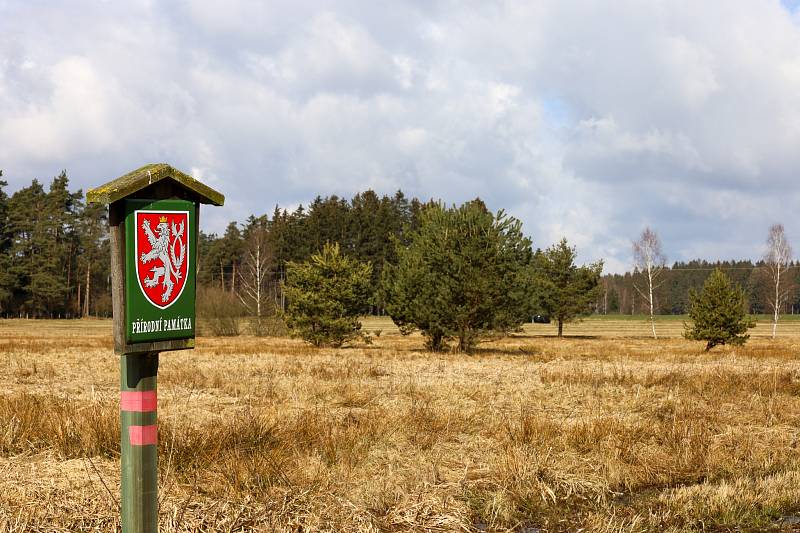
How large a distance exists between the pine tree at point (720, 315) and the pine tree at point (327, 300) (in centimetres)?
1480

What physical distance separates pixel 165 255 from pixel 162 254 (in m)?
0.02

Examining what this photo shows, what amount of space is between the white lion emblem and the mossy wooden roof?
0.65 feet

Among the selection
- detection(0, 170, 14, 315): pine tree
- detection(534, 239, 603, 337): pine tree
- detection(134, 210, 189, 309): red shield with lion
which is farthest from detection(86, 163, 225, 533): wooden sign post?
detection(0, 170, 14, 315): pine tree

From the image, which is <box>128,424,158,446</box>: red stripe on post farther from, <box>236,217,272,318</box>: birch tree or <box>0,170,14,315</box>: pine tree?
<box>0,170,14,315</box>: pine tree

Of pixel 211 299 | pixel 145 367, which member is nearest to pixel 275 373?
pixel 145 367

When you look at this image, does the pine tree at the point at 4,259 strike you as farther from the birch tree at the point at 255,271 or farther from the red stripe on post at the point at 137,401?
the red stripe on post at the point at 137,401

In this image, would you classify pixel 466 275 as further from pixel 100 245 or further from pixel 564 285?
pixel 100 245

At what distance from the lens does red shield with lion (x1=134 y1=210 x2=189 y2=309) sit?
362 cm

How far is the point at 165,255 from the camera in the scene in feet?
12.2

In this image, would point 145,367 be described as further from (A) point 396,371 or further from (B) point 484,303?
(B) point 484,303

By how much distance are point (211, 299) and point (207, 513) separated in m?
42.4

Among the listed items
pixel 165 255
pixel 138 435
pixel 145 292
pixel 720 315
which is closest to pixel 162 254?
pixel 165 255

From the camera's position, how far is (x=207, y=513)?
5.04 meters

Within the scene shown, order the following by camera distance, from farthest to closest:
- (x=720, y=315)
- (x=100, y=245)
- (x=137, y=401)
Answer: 1. (x=100, y=245)
2. (x=720, y=315)
3. (x=137, y=401)
